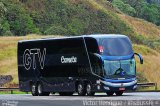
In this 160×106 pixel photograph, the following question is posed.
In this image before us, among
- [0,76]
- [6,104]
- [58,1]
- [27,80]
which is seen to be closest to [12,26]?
[58,1]

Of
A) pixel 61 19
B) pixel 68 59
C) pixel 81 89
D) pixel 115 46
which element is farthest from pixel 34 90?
pixel 61 19

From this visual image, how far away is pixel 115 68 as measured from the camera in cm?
3312

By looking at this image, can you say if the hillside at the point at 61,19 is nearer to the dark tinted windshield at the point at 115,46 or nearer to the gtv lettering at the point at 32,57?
the gtv lettering at the point at 32,57

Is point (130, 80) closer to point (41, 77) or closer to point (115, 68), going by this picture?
point (115, 68)

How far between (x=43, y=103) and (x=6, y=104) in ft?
3.52

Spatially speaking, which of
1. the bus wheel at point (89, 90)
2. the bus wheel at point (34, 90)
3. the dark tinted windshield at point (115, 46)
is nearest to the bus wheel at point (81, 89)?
the bus wheel at point (89, 90)

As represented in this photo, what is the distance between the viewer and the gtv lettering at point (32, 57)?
37.9 metres

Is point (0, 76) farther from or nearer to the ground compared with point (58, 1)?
nearer to the ground

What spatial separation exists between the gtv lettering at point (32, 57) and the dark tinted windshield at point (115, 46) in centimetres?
573

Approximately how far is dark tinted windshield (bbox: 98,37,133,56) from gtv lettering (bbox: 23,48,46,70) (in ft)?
18.8

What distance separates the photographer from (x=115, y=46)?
3334 cm

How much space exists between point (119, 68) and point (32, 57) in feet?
25.0

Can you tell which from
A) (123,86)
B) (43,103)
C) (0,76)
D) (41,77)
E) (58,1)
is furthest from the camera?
(58,1)

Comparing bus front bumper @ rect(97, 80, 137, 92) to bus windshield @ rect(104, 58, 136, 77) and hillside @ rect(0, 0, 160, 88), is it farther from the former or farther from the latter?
hillside @ rect(0, 0, 160, 88)
